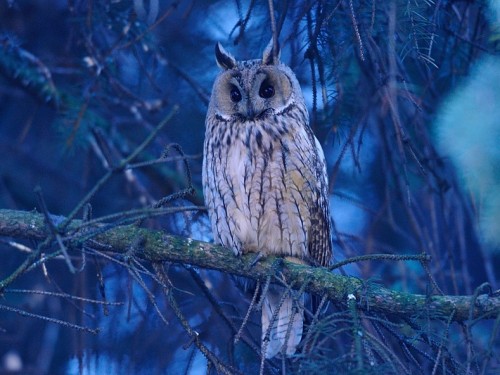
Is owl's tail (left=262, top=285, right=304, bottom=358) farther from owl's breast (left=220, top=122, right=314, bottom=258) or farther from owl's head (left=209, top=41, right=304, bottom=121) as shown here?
owl's head (left=209, top=41, right=304, bottom=121)

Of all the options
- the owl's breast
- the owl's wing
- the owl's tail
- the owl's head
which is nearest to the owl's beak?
the owl's head

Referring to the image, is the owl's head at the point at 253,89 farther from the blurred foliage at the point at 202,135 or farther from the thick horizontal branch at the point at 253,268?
the thick horizontal branch at the point at 253,268

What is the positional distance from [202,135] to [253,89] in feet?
3.90

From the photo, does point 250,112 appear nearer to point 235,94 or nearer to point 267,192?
point 235,94

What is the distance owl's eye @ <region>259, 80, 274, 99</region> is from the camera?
3.02 m

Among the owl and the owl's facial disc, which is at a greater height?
the owl's facial disc

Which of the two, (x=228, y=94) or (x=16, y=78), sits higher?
(x=16, y=78)

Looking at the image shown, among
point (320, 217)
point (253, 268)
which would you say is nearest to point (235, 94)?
point (320, 217)

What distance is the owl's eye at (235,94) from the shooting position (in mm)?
3034

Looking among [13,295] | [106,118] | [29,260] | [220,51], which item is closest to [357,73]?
[220,51]

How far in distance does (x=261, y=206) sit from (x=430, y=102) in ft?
3.18

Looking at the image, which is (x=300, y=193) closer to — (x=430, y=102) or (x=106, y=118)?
(x=430, y=102)

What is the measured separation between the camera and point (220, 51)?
3.08 meters

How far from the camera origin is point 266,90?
304cm
